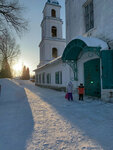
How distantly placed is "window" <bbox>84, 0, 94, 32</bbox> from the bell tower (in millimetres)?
13345

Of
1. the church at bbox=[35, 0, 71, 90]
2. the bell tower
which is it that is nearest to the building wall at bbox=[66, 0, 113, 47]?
the church at bbox=[35, 0, 71, 90]

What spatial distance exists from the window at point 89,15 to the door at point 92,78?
3.34 m

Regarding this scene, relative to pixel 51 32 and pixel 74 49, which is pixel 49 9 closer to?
pixel 51 32

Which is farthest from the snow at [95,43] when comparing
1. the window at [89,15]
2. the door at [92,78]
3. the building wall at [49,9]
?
the building wall at [49,9]

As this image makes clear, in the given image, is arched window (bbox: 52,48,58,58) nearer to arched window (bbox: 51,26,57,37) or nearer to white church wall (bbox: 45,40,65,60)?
white church wall (bbox: 45,40,65,60)

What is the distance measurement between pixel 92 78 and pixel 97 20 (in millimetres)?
4694

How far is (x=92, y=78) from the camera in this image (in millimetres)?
9227

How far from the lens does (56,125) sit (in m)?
3.95

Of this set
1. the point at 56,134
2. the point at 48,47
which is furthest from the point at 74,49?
the point at 48,47

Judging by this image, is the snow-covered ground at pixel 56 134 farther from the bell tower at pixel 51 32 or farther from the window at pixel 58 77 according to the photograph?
the bell tower at pixel 51 32

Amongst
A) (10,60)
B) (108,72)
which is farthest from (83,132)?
(10,60)

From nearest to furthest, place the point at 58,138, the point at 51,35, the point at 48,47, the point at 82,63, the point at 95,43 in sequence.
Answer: the point at 58,138 → the point at 95,43 → the point at 82,63 → the point at 48,47 → the point at 51,35

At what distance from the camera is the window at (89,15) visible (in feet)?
31.4

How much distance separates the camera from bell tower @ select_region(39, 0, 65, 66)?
2284 centimetres
